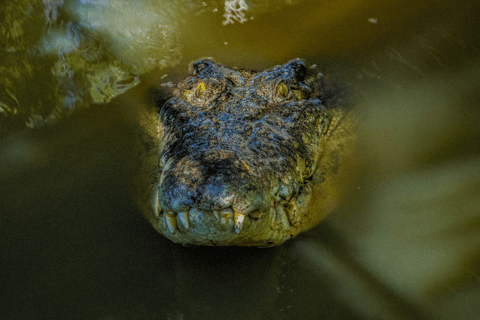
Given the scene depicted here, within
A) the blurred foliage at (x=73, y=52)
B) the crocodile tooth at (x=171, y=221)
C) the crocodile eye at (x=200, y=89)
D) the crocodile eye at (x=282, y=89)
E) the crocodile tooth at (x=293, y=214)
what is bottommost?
the crocodile tooth at (x=293, y=214)

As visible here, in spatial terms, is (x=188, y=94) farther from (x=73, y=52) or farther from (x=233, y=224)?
(x=233, y=224)

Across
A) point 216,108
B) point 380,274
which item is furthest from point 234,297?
point 216,108

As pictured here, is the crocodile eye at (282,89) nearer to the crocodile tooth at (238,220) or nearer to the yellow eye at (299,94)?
the yellow eye at (299,94)

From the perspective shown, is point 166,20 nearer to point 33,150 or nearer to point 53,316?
point 33,150

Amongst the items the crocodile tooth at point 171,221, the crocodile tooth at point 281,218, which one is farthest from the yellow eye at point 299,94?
the crocodile tooth at point 171,221

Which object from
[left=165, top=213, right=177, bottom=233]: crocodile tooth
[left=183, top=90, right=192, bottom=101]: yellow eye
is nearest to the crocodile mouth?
[left=165, top=213, right=177, bottom=233]: crocodile tooth

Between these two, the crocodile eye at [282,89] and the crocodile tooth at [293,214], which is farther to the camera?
the crocodile eye at [282,89]

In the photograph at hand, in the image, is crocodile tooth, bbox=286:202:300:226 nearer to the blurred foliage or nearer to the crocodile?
the crocodile

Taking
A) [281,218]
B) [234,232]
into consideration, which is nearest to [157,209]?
[234,232]
